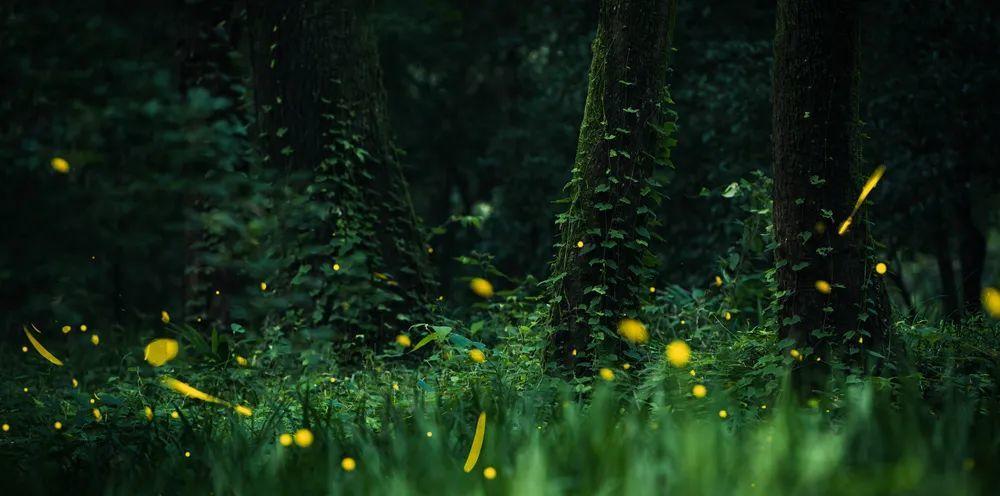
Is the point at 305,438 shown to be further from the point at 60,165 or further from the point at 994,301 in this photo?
the point at 994,301

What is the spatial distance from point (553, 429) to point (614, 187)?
7.91 ft

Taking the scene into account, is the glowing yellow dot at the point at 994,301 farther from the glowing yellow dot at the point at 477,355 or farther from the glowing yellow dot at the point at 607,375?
the glowing yellow dot at the point at 477,355

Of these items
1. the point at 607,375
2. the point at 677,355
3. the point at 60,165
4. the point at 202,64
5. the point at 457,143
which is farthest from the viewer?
the point at 457,143

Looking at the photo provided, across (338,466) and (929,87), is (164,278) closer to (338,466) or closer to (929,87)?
(929,87)

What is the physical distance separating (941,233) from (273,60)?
9.84 meters

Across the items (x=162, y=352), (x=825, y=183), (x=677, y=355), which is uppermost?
(x=825, y=183)

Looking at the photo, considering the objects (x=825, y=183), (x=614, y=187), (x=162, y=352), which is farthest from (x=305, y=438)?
(x=162, y=352)

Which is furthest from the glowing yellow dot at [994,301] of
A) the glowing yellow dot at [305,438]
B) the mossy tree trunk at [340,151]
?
the mossy tree trunk at [340,151]

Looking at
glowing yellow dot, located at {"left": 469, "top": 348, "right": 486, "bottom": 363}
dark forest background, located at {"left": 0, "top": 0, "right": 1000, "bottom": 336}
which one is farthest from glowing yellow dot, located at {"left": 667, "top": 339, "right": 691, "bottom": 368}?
dark forest background, located at {"left": 0, "top": 0, "right": 1000, "bottom": 336}

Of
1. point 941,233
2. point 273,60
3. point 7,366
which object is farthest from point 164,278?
point 941,233

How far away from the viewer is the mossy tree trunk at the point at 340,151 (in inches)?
315

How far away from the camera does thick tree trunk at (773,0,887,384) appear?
17.5ft

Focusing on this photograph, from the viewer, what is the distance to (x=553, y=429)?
4207 millimetres

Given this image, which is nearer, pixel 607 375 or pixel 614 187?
pixel 607 375
